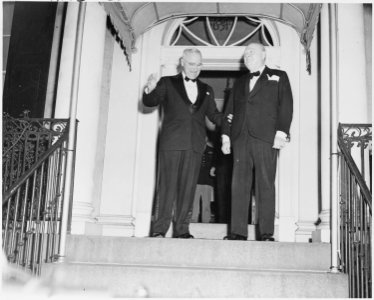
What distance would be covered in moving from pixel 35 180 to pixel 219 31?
425 centimetres

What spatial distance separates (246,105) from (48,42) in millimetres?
3408

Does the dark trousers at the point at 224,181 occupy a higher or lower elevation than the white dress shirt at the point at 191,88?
lower

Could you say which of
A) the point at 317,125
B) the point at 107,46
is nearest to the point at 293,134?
the point at 317,125

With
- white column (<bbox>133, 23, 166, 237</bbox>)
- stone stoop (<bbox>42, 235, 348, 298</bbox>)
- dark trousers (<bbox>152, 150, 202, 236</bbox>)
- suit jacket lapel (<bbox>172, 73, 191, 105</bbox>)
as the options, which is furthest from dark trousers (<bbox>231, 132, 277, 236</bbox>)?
white column (<bbox>133, 23, 166, 237</bbox>)

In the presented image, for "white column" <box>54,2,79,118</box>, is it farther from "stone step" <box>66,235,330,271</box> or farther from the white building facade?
"stone step" <box>66,235,330,271</box>

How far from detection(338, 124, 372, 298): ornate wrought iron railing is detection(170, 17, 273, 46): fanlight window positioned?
10.7 ft

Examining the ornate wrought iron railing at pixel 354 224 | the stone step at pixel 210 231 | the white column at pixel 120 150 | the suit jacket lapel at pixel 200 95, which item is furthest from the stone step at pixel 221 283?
the white column at pixel 120 150

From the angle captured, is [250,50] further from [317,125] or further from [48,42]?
[48,42]

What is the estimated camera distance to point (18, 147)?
5.47 m

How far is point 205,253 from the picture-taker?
448cm

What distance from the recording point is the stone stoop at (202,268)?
3.78 metres

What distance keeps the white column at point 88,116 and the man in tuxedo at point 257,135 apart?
168 cm

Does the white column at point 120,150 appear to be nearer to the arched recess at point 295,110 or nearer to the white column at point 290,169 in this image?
the arched recess at point 295,110

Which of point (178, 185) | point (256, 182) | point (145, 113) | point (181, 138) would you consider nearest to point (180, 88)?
point (181, 138)
